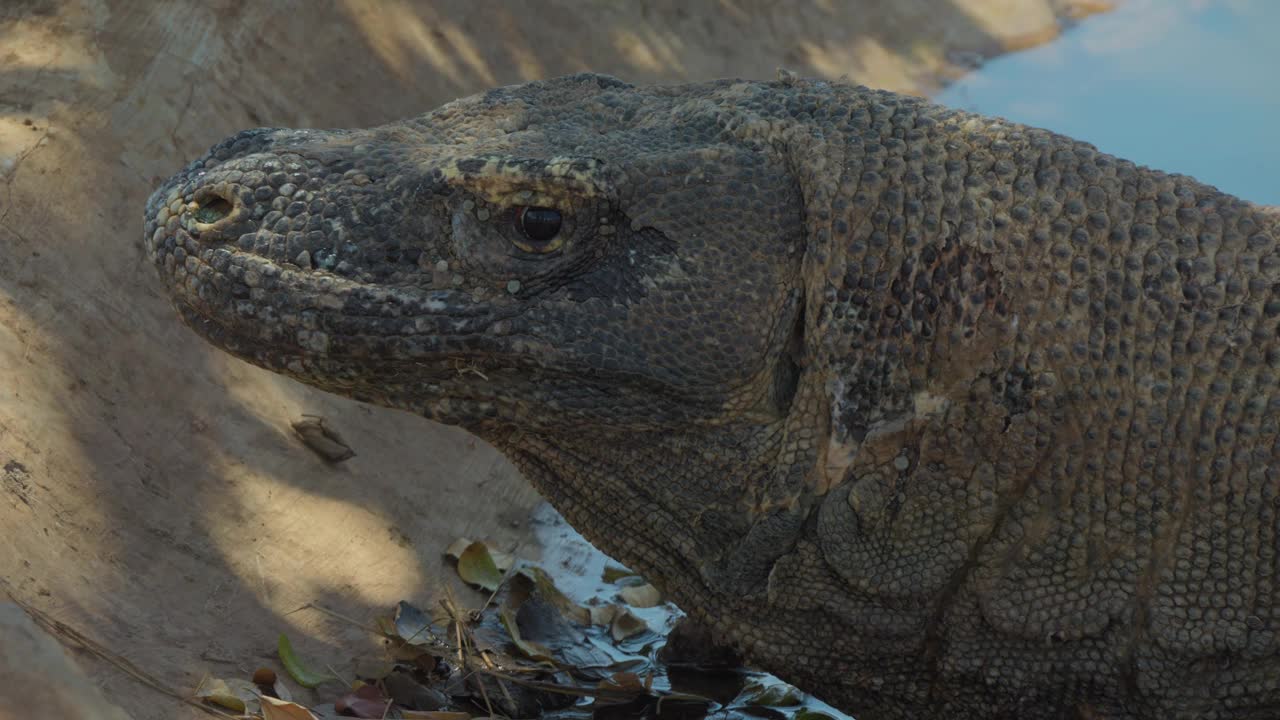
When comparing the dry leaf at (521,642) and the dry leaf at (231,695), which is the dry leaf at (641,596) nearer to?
Result: the dry leaf at (521,642)

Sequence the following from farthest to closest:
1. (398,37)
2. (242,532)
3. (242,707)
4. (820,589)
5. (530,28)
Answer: (530,28) < (398,37) < (242,532) < (242,707) < (820,589)

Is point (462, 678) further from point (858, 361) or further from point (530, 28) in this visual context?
point (530, 28)

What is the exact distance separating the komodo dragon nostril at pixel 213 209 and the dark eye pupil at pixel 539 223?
741 mm

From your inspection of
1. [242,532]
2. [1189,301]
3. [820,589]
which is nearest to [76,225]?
[242,532]

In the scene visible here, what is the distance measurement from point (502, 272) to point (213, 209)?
0.75 m

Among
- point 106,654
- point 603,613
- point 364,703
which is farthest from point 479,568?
point 106,654

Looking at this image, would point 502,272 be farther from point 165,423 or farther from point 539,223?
point 165,423

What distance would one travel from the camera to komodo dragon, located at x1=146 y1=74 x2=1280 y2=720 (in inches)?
145

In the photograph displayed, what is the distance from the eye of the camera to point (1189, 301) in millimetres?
3727

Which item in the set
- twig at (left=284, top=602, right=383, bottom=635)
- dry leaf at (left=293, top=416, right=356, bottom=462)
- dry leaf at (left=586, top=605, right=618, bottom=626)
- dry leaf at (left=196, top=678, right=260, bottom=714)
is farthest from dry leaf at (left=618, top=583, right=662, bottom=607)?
dry leaf at (left=196, top=678, right=260, bottom=714)

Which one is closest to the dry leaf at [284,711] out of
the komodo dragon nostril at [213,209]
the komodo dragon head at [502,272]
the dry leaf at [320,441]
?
the komodo dragon head at [502,272]

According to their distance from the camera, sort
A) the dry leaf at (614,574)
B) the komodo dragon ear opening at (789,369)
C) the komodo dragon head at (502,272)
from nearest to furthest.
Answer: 1. the komodo dragon head at (502,272)
2. the komodo dragon ear opening at (789,369)
3. the dry leaf at (614,574)

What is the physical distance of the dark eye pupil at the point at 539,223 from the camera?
3705 millimetres

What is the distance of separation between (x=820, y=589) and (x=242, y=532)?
252 centimetres
